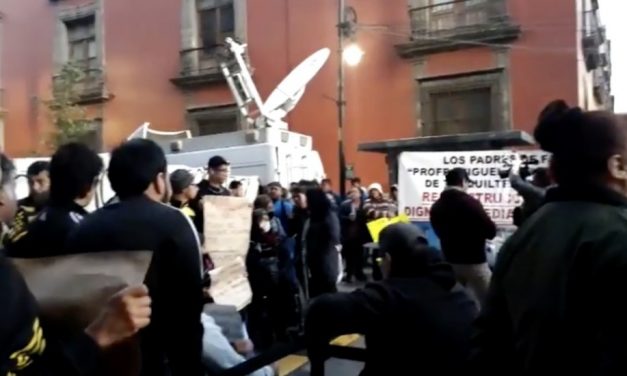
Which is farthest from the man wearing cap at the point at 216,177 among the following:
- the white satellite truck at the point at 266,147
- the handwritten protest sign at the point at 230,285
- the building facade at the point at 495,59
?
the building facade at the point at 495,59

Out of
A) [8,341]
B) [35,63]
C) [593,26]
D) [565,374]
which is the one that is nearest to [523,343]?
[565,374]

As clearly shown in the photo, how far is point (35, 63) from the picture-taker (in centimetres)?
2494

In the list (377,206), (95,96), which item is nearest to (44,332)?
(377,206)

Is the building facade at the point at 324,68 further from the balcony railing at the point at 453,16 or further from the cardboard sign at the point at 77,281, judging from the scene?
the cardboard sign at the point at 77,281

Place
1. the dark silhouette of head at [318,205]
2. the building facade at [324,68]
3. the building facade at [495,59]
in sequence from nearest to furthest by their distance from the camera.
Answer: the dark silhouette of head at [318,205], the building facade at [495,59], the building facade at [324,68]

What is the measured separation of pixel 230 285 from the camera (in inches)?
188

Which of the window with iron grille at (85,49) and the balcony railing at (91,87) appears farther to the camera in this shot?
the window with iron grille at (85,49)

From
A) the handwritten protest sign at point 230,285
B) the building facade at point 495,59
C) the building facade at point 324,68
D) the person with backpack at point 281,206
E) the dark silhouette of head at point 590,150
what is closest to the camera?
the dark silhouette of head at point 590,150

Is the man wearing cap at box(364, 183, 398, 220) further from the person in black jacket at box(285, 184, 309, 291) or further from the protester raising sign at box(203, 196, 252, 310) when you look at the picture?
the protester raising sign at box(203, 196, 252, 310)

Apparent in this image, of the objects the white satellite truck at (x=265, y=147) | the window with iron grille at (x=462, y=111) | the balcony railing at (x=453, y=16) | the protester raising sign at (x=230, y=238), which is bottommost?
the protester raising sign at (x=230, y=238)

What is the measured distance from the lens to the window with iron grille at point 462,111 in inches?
688

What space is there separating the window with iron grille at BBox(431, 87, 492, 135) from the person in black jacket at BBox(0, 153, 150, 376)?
1644 centimetres

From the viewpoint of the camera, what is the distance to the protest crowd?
1600 mm

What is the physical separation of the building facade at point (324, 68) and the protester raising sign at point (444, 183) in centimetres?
→ 894
